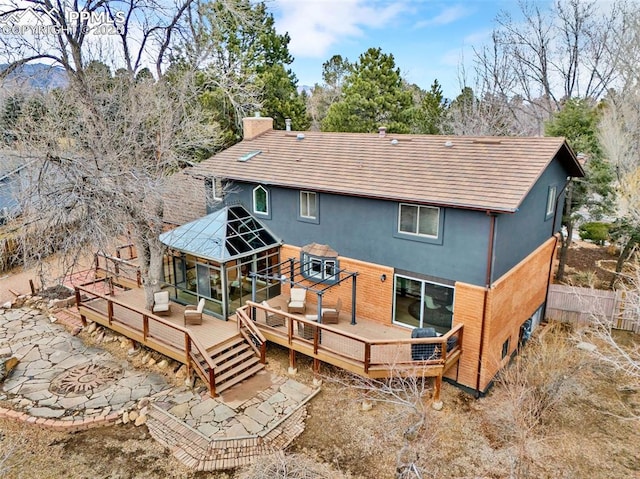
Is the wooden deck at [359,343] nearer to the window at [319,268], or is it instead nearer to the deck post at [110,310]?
the window at [319,268]

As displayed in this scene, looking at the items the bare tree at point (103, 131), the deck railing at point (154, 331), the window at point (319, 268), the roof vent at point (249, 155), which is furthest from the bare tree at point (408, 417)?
the roof vent at point (249, 155)

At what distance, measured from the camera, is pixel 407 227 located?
456 inches

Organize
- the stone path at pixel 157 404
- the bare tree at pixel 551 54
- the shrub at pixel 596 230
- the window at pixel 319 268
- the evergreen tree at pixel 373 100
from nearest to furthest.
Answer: the stone path at pixel 157 404
the window at pixel 319 268
the shrub at pixel 596 230
the evergreen tree at pixel 373 100
the bare tree at pixel 551 54

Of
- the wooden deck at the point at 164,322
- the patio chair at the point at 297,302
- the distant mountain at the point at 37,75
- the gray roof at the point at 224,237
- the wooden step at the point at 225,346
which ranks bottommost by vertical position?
the wooden step at the point at 225,346

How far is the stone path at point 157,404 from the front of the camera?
29.9 ft

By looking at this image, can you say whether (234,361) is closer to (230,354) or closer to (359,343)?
(230,354)

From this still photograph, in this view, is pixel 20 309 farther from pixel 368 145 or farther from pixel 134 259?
pixel 368 145

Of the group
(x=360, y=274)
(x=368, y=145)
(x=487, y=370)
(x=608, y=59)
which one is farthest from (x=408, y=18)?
(x=487, y=370)

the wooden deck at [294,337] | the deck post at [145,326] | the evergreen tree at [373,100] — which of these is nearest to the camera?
the wooden deck at [294,337]

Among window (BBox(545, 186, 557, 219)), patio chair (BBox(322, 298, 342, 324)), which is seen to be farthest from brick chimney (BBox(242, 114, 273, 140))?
window (BBox(545, 186, 557, 219))

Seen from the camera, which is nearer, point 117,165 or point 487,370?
point 487,370

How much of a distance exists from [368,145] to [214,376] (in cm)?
898

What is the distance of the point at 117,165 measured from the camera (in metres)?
11.8

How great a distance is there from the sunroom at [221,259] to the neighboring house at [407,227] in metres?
0.05
